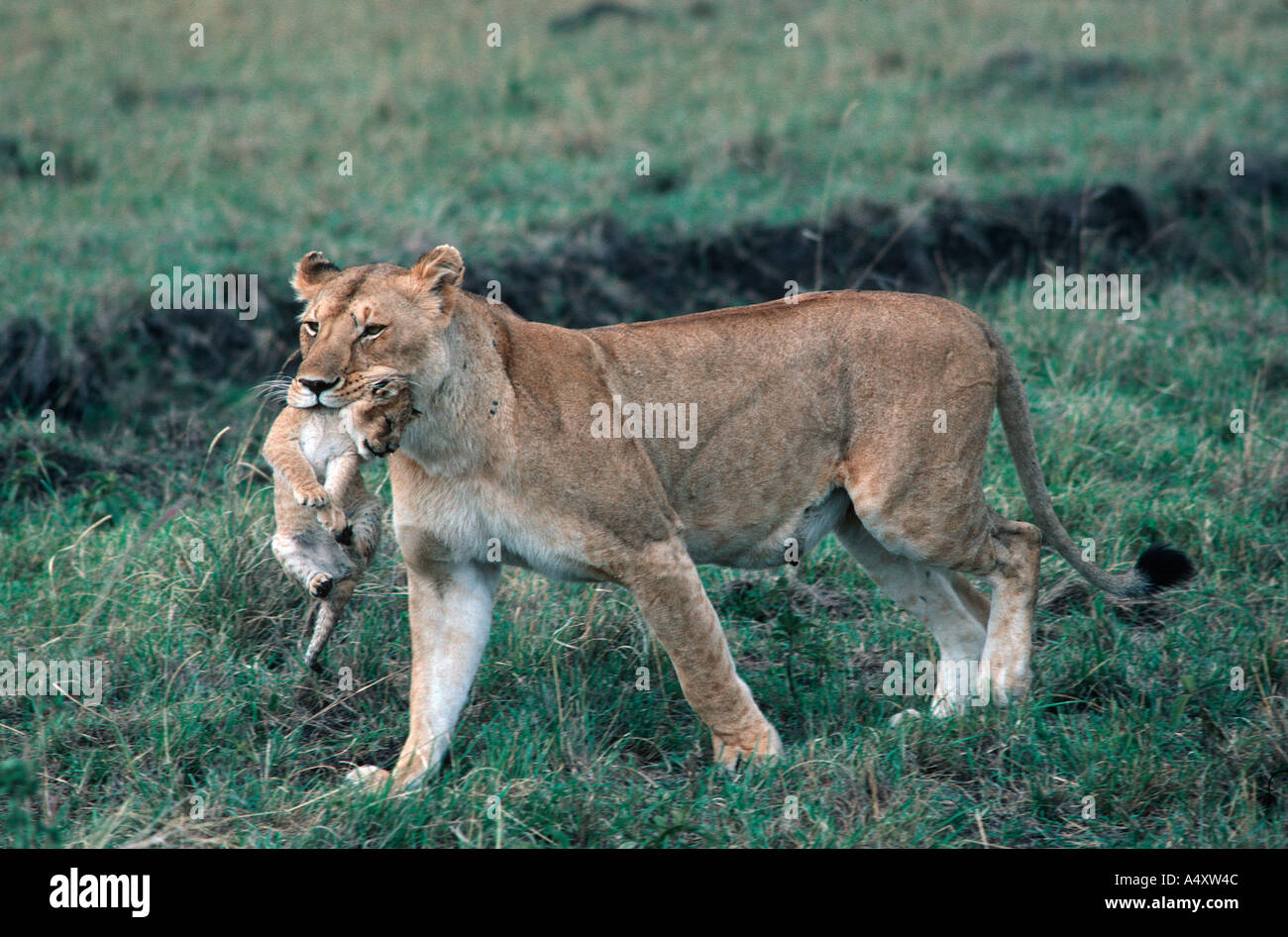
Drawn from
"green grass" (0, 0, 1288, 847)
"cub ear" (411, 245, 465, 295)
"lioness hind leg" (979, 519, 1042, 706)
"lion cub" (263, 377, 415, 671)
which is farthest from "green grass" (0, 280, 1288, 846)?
"cub ear" (411, 245, 465, 295)

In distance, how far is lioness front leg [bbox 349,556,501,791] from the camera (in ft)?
12.2

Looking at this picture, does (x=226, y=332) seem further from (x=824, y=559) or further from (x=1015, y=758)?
(x=1015, y=758)

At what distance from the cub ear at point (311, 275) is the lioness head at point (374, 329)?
4 cm

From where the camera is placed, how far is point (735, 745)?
3.75m

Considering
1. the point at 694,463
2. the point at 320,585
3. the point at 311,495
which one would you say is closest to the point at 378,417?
the point at 311,495

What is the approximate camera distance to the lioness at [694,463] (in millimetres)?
3457

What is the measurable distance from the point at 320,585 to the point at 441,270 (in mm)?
792

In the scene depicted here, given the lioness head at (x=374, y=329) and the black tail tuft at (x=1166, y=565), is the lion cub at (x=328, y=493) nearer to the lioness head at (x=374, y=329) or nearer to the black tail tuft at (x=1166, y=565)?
the lioness head at (x=374, y=329)

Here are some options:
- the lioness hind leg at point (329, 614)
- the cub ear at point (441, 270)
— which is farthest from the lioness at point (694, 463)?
the lioness hind leg at point (329, 614)

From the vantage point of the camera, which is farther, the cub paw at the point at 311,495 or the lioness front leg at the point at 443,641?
the lioness front leg at the point at 443,641

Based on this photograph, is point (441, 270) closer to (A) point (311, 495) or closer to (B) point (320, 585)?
(A) point (311, 495)

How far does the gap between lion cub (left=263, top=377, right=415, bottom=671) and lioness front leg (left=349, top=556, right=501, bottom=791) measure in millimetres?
181

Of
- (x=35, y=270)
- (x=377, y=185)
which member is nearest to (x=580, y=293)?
(x=377, y=185)
